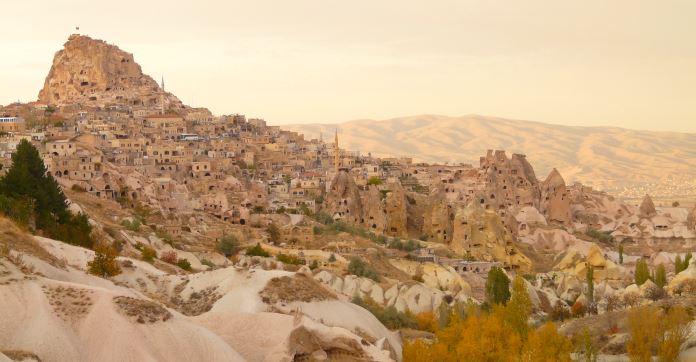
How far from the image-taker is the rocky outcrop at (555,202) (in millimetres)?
75750

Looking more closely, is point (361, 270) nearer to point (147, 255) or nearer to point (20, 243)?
point (147, 255)

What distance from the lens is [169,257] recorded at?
37.8 metres

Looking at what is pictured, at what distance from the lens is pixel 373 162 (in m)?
94.4

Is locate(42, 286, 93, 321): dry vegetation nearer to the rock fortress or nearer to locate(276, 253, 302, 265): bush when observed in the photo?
the rock fortress

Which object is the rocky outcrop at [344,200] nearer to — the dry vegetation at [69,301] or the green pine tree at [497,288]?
the green pine tree at [497,288]

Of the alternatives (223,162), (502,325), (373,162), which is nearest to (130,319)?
(502,325)

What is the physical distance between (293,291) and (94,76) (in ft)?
297

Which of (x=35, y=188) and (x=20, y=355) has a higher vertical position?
(x=35, y=188)

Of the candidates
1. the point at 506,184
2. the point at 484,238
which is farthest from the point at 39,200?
the point at 506,184

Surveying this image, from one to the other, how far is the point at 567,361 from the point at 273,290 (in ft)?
22.5

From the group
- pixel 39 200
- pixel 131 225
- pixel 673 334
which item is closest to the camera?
pixel 673 334

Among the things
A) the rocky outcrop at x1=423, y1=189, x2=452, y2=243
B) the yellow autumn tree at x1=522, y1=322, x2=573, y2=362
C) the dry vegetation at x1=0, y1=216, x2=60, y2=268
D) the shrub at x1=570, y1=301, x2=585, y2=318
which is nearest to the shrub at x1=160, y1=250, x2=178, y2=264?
the dry vegetation at x1=0, y1=216, x2=60, y2=268

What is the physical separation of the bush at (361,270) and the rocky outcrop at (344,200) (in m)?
17.5

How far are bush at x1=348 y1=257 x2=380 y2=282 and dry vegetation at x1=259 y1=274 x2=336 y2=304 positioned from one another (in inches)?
785
